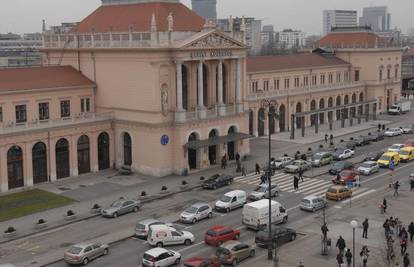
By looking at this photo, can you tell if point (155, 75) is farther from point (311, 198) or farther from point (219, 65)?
point (311, 198)

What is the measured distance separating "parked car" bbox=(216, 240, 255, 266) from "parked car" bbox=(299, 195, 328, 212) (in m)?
13.2

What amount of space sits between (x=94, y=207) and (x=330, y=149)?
130 feet

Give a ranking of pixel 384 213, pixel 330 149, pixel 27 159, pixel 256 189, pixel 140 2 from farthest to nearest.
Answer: pixel 330 149
pixel 140 2
pixel 27 159
pixel 256 189
pixel 384 213

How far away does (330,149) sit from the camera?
82.8 m

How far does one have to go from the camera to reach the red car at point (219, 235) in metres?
43.9

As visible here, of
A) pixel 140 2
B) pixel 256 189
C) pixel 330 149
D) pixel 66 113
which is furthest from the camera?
pixel 330 149

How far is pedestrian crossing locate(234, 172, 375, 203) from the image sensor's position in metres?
60.6

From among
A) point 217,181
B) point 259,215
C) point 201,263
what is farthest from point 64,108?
point 201,263

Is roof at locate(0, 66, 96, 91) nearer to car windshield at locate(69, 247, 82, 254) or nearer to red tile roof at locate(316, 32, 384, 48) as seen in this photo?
car windshield at locate(69, 247, 82, 254)

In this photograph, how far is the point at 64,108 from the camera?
69.2 metres

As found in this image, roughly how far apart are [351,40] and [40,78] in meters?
75.2

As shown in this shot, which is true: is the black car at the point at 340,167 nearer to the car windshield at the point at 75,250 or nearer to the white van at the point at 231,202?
the white van at the point at 231,202

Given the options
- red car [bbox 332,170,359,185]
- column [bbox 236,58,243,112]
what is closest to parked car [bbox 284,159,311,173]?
red car [bbox 332,170,359,185]

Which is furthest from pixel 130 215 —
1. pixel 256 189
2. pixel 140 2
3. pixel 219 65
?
pixel 140 2
